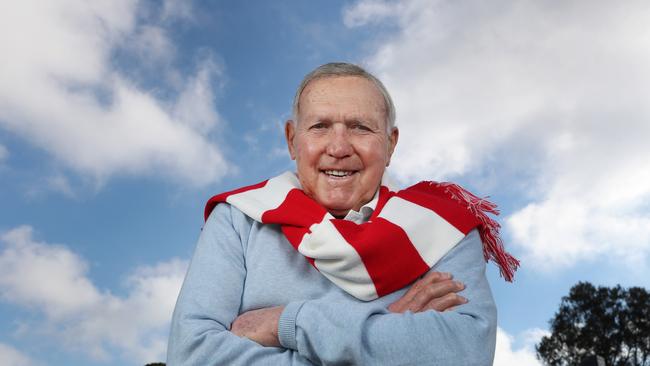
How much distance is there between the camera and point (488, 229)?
9.29 ft

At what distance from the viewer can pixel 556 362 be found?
2586cm

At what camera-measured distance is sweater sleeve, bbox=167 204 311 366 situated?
2.12 meters

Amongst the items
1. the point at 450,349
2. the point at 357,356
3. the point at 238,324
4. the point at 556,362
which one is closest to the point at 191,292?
the point at 238,324

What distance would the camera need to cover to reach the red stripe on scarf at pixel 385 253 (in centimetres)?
237

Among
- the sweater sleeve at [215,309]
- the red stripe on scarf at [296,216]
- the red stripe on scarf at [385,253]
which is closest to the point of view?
the sweater sleeve at [215,309]

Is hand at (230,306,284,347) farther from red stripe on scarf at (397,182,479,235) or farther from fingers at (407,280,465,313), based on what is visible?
red stripe on scarf at (397,182,479,235)

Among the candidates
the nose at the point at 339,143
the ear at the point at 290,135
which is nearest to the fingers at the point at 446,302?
the nose at the point at 339,143

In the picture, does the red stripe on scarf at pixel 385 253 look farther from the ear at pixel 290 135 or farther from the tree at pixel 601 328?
the tree at pixel 601 328

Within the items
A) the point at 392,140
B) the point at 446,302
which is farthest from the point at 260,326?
the point at 392,140

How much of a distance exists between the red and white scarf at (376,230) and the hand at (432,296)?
0.13 m

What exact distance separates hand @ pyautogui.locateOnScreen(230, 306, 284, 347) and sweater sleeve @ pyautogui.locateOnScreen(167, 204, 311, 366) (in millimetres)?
39

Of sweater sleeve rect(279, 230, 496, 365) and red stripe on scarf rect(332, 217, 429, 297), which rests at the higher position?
red stripe on scarf rect(332, 217, 429, 297)

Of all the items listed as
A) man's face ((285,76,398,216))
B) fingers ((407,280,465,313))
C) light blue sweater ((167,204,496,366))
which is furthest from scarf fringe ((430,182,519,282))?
fingers ((407,280,465,313))

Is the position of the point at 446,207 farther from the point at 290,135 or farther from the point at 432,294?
the point at 290,135
